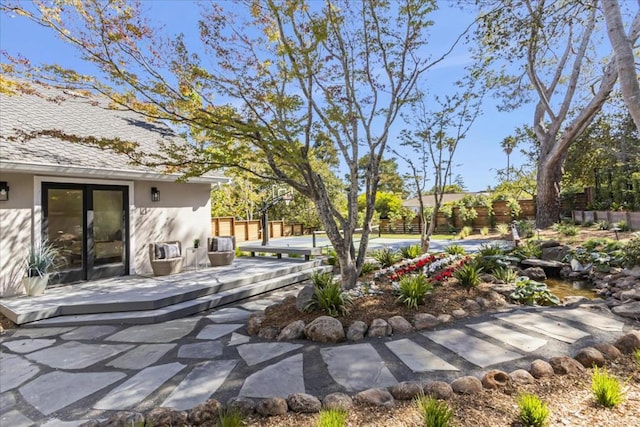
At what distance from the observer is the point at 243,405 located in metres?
2.27

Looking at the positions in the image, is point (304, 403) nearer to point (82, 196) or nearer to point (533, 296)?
point (533, 296)

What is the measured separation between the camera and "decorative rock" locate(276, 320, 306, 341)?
11.6 ft

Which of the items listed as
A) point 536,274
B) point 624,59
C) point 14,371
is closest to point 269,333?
point 14,371

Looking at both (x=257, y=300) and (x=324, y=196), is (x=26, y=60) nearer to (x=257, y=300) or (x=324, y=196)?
(x=324, y=196)

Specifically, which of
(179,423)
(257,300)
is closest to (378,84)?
(257,300)

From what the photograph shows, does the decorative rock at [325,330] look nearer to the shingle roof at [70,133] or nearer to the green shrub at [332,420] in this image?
the green shrub at [332,420]

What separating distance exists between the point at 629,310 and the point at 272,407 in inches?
176

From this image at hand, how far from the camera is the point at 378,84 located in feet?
17.7

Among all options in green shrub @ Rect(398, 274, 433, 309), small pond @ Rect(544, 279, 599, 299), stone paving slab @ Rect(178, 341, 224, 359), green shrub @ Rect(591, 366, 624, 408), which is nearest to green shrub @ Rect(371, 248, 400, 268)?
green shrub @ Rect(398, 274, 433, 309)

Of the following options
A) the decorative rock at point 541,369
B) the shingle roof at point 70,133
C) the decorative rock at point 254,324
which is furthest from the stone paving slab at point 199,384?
the shingle roof at point 70,133

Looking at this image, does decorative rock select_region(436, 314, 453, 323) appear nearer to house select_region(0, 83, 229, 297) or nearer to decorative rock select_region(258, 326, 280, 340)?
decorative rock select_region(258, 326, 280, 340)

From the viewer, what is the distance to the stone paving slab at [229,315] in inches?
175

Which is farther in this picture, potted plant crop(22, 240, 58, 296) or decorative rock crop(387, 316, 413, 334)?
potted plant crop(22, 240, 58, 296)

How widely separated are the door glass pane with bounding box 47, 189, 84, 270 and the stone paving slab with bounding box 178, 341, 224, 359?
15.0 feet
